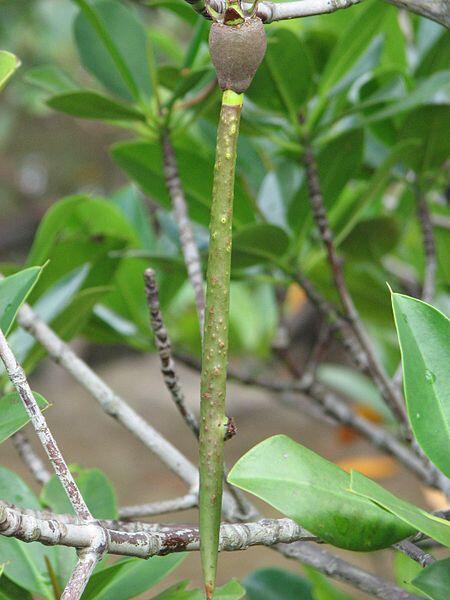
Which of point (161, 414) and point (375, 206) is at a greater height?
point (161, 414)

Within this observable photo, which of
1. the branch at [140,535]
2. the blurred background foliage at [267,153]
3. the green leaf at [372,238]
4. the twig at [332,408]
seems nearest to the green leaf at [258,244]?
the blurred background foliage at [267,153]

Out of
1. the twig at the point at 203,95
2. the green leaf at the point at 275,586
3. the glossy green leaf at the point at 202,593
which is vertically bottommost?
the glossy green leaf at the point at 202,593

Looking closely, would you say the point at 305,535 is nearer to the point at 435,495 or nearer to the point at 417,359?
the point at 417,359

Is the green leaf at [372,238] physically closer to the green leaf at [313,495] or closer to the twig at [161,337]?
the twig at [161,337]

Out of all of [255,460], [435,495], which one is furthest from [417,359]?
[435,495]

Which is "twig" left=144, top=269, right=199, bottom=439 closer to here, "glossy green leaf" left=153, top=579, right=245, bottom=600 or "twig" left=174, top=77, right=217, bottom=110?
"glossy green leaf" left=153, top=579, right=245, bottom=600
